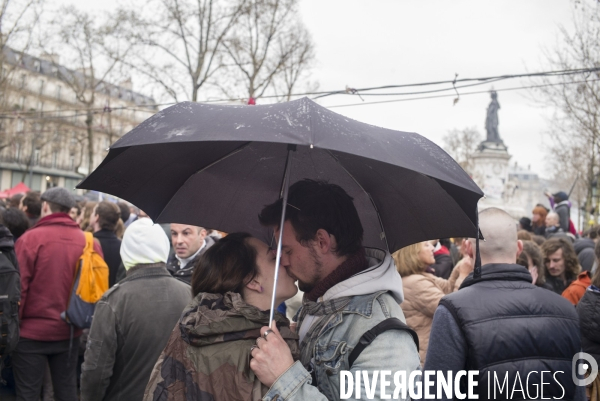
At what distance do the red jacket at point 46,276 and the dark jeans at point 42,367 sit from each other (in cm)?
9

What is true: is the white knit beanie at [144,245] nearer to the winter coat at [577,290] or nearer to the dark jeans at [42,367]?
the dark jeans at [42,367]

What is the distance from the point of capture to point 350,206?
236cm

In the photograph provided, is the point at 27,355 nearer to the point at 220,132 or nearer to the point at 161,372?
the point at 161,372

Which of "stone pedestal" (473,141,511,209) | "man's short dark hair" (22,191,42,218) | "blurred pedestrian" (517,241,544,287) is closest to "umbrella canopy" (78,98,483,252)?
"blurred pedestrian" (517,241,544,287)

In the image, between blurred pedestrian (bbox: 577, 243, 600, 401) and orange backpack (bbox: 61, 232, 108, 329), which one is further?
orange backpack (bbox: 61, 232, 108, 329)

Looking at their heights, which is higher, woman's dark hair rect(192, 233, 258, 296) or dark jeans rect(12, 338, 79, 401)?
woman's dark hair rect(192, 233, 258, 296)

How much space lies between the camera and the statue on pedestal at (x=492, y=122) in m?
37.6

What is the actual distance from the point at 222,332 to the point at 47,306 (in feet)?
11.7

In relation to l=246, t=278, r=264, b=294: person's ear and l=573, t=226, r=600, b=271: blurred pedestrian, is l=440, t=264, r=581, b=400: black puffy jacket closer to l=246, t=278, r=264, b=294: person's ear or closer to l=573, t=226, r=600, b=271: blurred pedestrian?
l=246, t=278, r=264, b=294: person's ear

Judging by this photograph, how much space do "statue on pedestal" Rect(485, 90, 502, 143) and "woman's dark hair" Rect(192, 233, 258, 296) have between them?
37084 mm

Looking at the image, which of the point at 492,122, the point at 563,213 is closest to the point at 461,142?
the point at 492,122

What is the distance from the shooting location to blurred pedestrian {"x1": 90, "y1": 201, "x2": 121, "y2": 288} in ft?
20.1

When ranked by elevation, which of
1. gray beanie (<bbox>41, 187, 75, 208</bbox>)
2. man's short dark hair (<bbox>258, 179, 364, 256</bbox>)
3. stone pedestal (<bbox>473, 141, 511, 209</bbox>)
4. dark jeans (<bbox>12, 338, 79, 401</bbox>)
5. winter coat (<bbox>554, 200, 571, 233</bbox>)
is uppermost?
stone pedestal (<bbox>473, 141, 511, 209</bbox>)

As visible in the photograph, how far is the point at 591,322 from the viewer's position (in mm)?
3566
